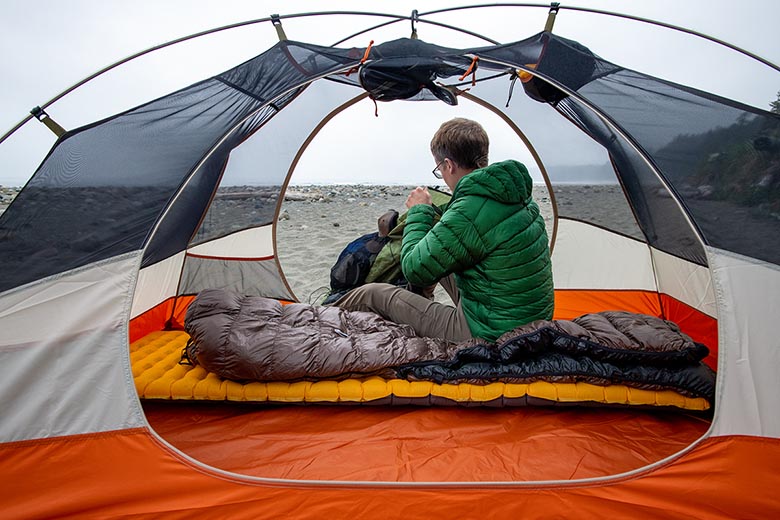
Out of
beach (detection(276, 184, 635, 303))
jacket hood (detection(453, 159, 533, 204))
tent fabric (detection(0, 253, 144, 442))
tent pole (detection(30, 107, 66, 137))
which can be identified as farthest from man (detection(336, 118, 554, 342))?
tent pole (detection(30, 107, 66, 137))

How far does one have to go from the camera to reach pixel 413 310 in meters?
2.21

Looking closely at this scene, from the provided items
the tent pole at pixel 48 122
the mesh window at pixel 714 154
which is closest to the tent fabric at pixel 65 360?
the tent pole at pixel 48 122

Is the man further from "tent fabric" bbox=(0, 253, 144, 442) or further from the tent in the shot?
"tent fabric" bbox=(0, 253, 144, 442)

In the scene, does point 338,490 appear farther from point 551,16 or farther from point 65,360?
point 551,16

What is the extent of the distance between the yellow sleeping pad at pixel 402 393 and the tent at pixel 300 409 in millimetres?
85

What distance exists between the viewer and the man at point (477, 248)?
72.4 inches

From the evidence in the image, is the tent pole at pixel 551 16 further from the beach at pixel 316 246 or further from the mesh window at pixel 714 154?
the beach at pixel 316 246

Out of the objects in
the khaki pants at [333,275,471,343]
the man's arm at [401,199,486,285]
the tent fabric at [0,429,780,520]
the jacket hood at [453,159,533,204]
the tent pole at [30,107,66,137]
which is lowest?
the tent fabric at [0,429,780,520]

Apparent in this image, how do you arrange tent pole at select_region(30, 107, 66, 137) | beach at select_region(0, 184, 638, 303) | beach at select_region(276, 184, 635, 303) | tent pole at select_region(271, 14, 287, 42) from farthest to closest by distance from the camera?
1. beach at select_region(276, 184, 635, 303)
2. beach at select_region(0, 184, 638, 303)
3. tent pole at select_region(271, 14, 287, 42)
4. tent pole at select_region(30, 107, 66, 137)

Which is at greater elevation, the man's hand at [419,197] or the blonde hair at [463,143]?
the blonde hair at [463,143]

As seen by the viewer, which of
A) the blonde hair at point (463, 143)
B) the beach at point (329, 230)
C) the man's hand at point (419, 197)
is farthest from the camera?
the beach at point (329, 230)

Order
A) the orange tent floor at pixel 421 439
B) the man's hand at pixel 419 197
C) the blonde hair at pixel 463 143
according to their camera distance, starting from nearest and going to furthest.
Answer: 1. the orange tent floor at pixel 421 439
2. the blonde hair at pixel 463 143
3. the man's hand at pixel 419 197

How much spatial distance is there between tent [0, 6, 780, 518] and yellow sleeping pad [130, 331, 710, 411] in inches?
3.3

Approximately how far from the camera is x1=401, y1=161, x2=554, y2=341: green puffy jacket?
1837mm
